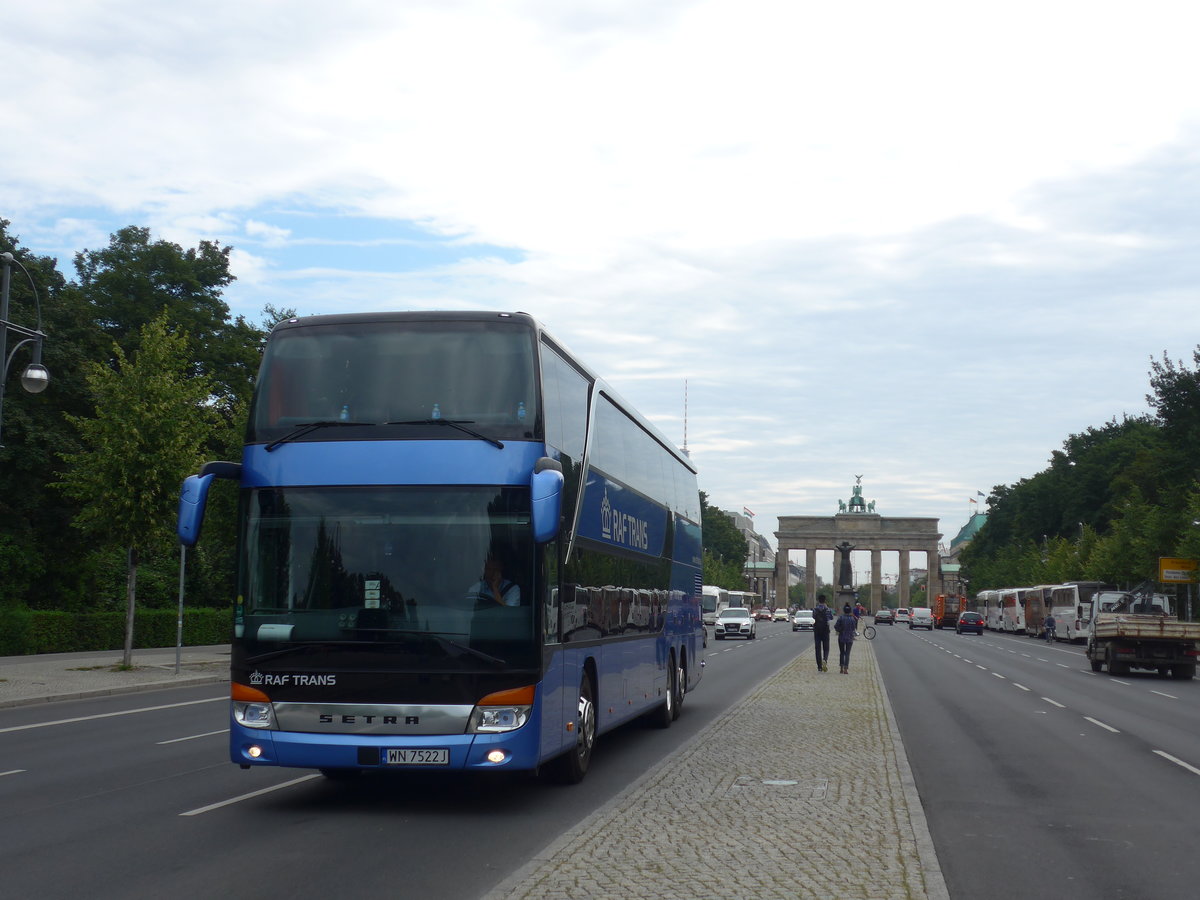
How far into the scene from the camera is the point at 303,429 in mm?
10242

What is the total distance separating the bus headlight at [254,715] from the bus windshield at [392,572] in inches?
16.1

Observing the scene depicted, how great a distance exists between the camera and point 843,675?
2916cm

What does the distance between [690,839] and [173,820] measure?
12.7 ft

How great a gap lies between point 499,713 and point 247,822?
6.55ft

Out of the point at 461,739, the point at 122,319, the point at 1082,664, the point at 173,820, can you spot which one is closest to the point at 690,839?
the point at 461,739

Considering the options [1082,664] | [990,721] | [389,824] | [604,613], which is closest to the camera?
[389,824]

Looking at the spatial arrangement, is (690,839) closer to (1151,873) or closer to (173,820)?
(1151,873)

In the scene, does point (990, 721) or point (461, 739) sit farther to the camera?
point (990, 721)

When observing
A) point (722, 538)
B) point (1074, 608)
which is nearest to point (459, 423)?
point (1074, 608)

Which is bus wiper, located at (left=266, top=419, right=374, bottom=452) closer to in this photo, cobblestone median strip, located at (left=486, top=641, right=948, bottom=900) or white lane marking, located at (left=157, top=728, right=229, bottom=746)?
cobblestone median strip, located at (left=486, top=641, right=948, bottom=900)

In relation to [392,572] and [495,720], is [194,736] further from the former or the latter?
[495,720]

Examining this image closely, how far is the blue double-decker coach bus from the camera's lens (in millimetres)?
9695

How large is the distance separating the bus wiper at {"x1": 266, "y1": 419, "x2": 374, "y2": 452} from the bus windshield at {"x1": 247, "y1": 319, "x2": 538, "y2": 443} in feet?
0.05

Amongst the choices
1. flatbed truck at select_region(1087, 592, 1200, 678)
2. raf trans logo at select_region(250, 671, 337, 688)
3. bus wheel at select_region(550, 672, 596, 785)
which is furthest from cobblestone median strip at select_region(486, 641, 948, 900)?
flatbed truck at select_region(1087, 592, 1200, 678)
